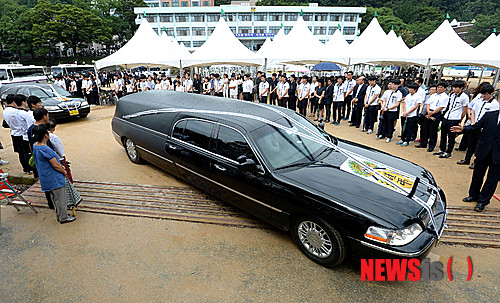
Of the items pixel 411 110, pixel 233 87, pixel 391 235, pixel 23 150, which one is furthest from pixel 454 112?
pixel 23 150

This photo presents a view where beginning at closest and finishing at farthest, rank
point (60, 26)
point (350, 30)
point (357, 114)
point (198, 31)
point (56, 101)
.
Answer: point (357, 114)
point (56, 101)
point (60, 26)
point (198, 31)
point (350, 30)

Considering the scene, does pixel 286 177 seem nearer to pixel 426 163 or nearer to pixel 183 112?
pixel 183 112

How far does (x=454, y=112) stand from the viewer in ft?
19.6

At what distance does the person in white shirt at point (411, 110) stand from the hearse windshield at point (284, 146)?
4.54 metres

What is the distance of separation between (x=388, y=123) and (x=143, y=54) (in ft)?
41.2

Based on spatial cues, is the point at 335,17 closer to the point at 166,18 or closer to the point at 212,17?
the point at 212,17

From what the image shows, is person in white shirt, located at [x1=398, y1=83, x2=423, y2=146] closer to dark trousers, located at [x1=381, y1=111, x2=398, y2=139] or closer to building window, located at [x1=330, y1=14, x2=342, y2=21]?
dark trousers, located at [x1=381, y1=111, x2=398, y2=139]

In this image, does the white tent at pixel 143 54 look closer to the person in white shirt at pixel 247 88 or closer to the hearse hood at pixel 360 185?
the person in white shirt at pixel 247 88

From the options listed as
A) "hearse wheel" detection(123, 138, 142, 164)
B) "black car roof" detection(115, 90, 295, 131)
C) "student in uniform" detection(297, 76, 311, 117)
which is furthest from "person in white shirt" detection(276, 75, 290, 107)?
"hearse wheel" detection(123, 138, 142, 164)

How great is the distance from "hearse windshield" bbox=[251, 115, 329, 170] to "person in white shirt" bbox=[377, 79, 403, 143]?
4.67 m

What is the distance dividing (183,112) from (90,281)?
8.82ft

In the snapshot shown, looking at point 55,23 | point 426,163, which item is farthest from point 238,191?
point 55,23

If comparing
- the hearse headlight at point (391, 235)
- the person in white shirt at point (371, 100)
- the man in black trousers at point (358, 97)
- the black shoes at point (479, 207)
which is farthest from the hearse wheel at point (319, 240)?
the man in black trousers at point (358, 97)

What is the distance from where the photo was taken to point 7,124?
515 cm
